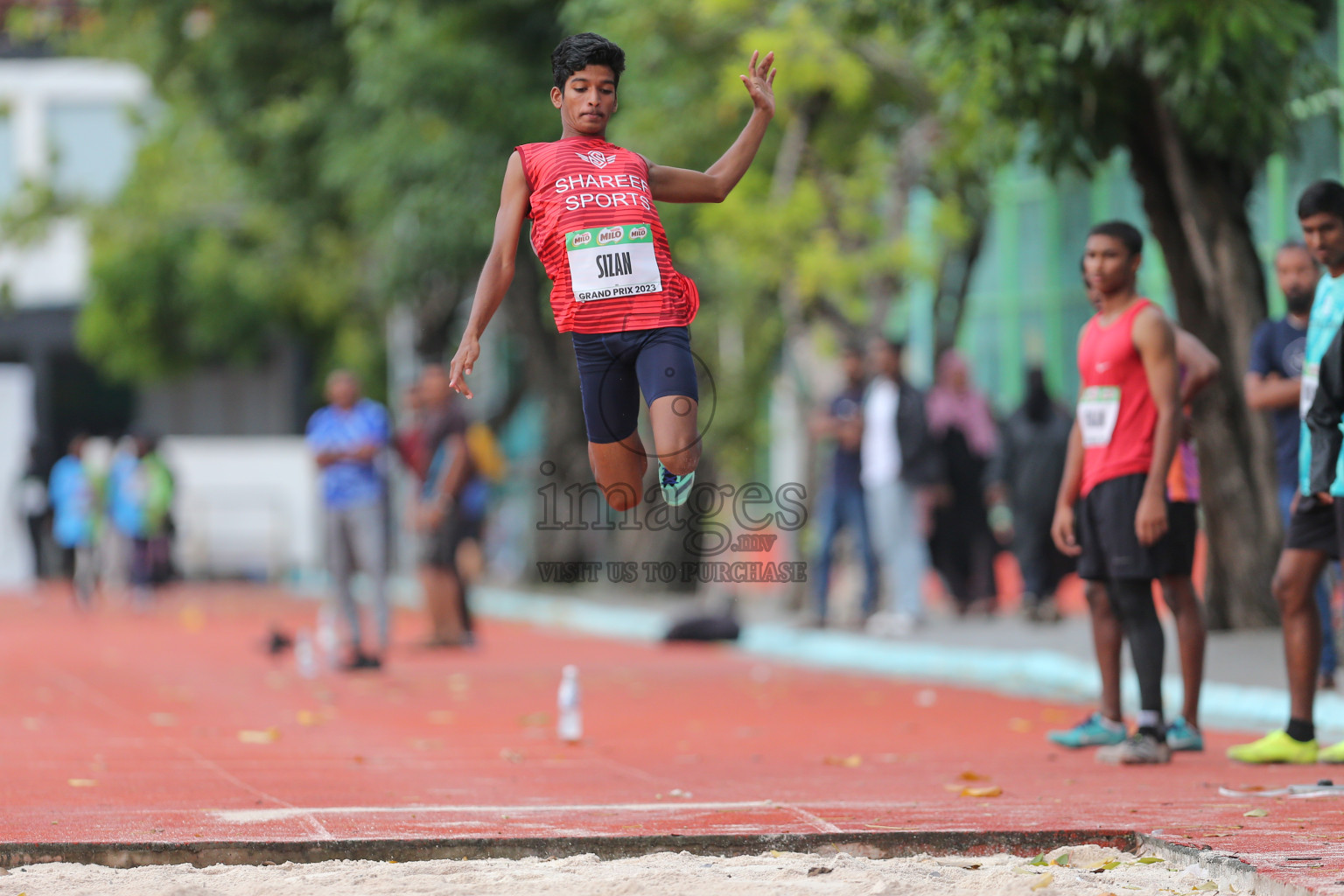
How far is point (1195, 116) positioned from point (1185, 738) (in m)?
3.98

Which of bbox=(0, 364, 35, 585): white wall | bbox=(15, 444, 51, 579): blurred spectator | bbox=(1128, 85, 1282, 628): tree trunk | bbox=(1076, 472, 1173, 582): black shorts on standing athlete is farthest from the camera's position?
bbox=(0, 364, 35, 585): white wall

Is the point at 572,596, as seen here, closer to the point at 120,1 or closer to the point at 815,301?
the point at 815,301

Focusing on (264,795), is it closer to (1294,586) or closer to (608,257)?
(608,257)

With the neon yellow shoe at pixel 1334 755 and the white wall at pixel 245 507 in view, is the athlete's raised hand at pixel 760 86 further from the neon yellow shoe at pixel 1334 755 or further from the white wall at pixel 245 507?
the white wall at pixel 245 507

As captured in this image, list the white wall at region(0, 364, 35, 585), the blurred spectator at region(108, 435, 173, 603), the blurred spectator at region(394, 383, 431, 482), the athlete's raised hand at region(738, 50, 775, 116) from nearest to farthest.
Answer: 1. the athlete's raised hand at region(738, 50, 775, 116)
2. the blurred spectator at region(394, 383, 431, 482)
3. the blurred spectator at region(108, 435, 173, 603)
4. the white wall at region(0, 364, 35, 585)

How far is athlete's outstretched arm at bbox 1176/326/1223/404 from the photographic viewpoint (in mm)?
8539

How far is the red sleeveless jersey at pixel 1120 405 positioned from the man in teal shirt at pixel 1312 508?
65 cm

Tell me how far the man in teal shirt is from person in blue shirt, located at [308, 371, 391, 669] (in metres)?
6.93

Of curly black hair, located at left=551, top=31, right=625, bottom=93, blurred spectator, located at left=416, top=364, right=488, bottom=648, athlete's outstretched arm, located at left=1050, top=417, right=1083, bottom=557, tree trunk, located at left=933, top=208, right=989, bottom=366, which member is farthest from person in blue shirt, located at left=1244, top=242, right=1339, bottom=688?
tree trunk, located at left=933, top=208, right=989, bottom=366

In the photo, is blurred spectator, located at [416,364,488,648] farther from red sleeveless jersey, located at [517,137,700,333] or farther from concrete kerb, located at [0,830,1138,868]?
concrete kerb, located at [0,830,1138,868]

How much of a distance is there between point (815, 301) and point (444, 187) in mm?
5504

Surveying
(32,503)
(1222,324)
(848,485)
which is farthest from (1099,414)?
(32,503)

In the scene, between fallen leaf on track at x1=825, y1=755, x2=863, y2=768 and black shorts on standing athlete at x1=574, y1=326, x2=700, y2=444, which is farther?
→ fallen leaf on track at x1=825, y1=755, x2=863, y2=768

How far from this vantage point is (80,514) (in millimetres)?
23766
